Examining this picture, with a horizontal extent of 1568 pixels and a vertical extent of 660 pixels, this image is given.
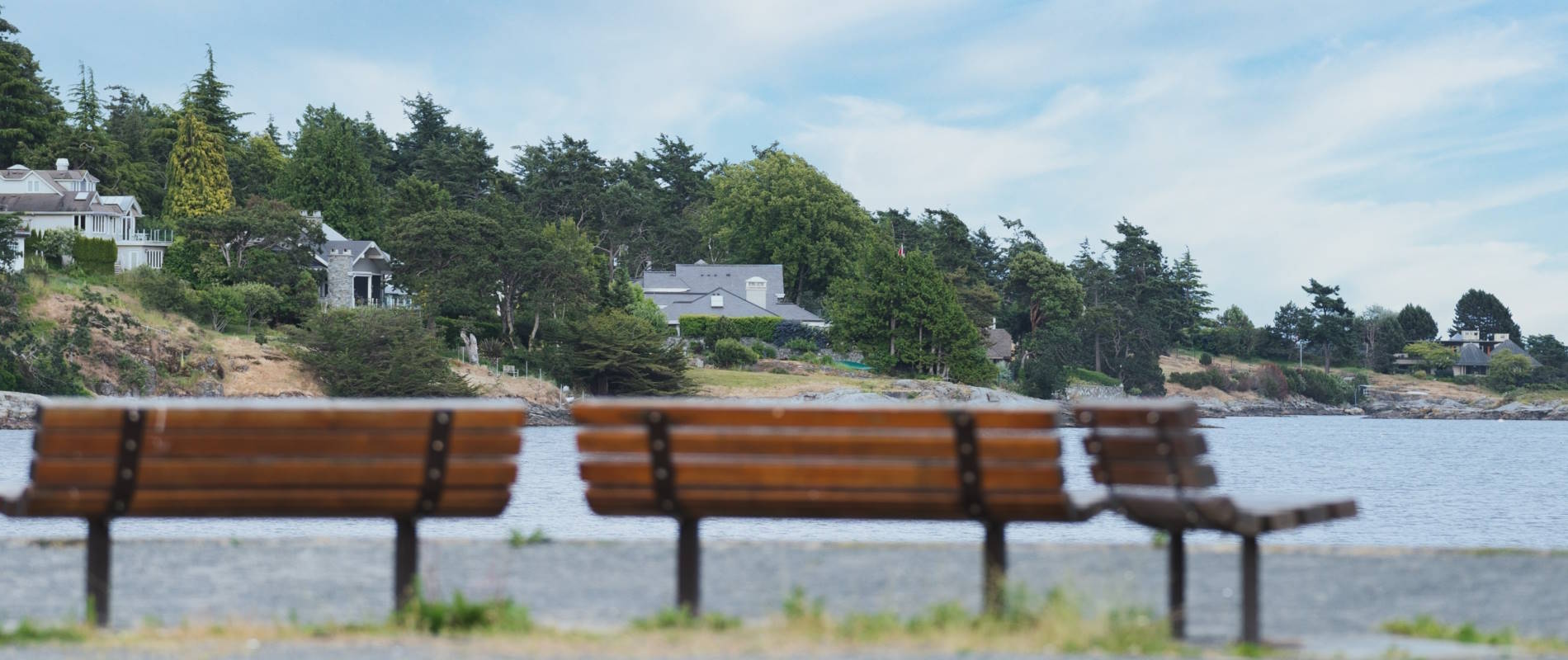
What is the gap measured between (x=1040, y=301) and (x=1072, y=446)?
3343 centimetres

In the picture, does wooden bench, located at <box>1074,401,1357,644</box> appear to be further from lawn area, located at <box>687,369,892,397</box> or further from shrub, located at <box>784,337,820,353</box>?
shrub, located at <box>784,337,820,353</box>

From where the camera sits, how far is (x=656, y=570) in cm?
738

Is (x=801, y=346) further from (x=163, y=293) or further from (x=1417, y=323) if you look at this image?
(x=1417, y=323)

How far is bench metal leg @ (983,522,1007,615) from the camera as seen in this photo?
633 cm

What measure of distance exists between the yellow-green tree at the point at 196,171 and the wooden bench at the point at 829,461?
71.6 meters

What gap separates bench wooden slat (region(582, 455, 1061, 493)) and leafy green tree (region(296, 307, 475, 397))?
51917 mm

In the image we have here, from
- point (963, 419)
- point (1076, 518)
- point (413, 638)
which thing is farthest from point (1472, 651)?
point (413, 638)

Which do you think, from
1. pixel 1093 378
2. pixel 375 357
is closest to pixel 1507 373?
pixel 1093 378

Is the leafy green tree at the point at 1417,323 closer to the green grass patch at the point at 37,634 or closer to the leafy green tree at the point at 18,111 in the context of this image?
the leafy green tree at the point at 18,111

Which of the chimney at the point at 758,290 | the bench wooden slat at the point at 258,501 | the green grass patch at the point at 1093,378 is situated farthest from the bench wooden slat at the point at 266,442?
the green grass patch at the point at 1093,378

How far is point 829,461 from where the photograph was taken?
609 cm

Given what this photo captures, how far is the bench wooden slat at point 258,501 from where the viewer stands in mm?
6160

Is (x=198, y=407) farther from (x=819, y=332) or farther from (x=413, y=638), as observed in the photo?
(x=819, y=332)

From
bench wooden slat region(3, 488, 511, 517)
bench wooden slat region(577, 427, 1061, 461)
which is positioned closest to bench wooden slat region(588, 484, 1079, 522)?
bench wooden slat region(577, 427, 1061, 461)
